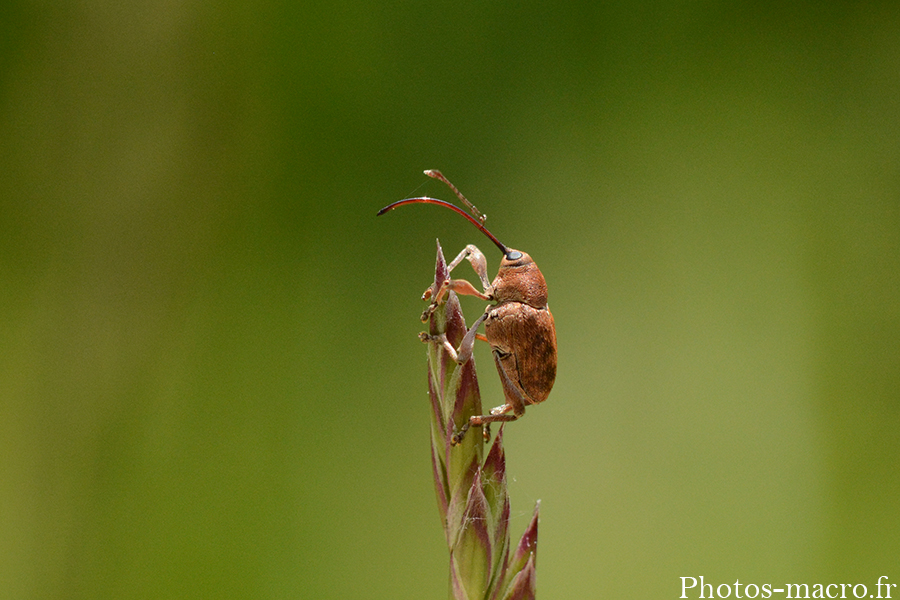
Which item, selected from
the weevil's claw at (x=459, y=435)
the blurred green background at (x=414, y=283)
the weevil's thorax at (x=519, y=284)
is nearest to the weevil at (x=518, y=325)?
the weevil's thorax at (x=519, y=284)

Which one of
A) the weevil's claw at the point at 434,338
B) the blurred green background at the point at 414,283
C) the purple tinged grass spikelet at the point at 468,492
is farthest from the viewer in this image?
the blurred green background at the point at 414,283

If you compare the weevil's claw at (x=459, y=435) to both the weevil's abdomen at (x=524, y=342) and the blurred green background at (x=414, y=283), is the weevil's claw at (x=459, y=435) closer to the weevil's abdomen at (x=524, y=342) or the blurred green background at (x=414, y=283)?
the weevil's abdomen at (x=524, y=342)

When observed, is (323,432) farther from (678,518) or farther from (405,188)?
(678,518)

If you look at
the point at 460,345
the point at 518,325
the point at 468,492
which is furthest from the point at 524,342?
the point at 468,492

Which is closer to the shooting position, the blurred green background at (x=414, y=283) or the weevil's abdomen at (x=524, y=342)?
the weevil's abdomen at (x=524, y=342)

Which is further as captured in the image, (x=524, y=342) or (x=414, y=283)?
(x=414, y=283)

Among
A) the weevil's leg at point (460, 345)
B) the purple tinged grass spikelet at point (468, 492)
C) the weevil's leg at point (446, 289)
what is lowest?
the purple tinged grass spikelet at point (468, 492)

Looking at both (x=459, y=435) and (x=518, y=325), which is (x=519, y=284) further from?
(x=459, y=435)

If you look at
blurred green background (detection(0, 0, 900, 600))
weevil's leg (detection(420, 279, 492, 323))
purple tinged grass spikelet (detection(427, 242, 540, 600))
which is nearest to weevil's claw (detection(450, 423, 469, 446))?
purple tinged grass spikelet (detection(427, 242, 540, 600))
